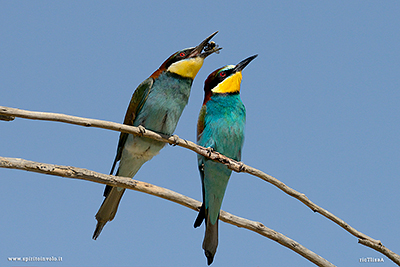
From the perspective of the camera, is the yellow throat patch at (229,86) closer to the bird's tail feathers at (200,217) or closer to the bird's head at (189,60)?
the bird's head at (189,60)

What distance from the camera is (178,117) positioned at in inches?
156

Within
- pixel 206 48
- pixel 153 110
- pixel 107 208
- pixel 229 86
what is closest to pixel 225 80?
pixel 229 86

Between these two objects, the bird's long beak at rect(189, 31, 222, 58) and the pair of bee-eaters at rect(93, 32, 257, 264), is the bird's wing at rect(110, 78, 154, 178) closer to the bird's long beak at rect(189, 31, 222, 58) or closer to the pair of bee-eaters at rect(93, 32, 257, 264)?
the pair of bee-eaters at rect(93, 32, 257, 264)

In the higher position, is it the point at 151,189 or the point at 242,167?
the point at 242,167

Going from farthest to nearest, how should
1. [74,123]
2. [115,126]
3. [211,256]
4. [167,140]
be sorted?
1. [211,256]
2. [167,140]
3. [115,126]
4. [74,123]

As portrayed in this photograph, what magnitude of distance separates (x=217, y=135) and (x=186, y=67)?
82 cm

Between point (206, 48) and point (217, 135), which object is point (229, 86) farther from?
point (217, 135)

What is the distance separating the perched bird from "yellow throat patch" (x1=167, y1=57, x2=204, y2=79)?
41cm

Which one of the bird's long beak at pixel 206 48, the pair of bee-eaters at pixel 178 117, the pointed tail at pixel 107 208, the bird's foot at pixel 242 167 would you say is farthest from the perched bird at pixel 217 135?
the pointed tail at pixel 107 208

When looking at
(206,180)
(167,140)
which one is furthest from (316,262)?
(167,140)

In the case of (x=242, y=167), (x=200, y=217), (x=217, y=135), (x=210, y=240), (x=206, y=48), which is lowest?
(x=210, y=240)

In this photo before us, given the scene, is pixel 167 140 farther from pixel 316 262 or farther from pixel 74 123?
pixel 316 262

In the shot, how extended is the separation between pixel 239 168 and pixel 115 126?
1.18m

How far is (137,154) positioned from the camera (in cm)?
395
